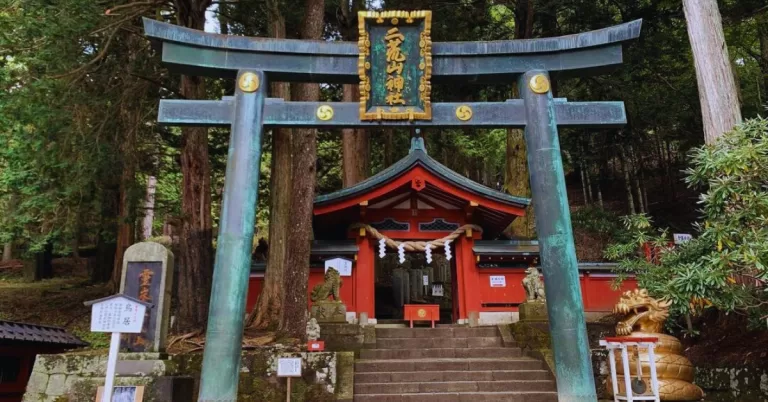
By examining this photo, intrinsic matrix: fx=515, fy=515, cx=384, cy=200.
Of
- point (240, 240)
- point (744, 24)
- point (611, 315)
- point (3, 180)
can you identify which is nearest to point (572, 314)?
point (240, 240)

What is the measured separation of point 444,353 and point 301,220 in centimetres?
353

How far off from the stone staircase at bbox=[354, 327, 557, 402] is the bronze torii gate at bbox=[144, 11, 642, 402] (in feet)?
11.0

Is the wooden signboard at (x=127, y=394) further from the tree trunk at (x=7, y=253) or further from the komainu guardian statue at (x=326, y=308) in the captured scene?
the tree trunk at (x=7, y=253)

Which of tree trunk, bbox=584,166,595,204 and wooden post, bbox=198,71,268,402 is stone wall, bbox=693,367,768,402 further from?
tree trunk, bbox=584,166,595,204

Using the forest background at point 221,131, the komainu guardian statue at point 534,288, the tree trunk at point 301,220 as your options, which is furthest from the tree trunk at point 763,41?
the tree trunk at point 301,220

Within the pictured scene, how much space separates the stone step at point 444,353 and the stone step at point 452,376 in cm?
86

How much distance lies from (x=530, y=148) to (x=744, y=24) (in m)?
12.8

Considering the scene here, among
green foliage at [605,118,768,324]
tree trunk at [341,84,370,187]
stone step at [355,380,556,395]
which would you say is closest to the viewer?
green foliage at [605,118,768,324]

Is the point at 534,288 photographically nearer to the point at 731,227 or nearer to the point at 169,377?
the point at 731,227

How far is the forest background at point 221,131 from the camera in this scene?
8.62 m

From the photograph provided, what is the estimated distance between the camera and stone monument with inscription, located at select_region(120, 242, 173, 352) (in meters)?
6.41

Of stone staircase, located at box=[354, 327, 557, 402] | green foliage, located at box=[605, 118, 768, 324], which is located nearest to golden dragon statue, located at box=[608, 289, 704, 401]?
green foliage, located at box=[605, 118, 768, 324]

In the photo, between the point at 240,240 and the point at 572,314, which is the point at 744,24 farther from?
the point at 240,240

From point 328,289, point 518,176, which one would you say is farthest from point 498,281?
point 328,289
